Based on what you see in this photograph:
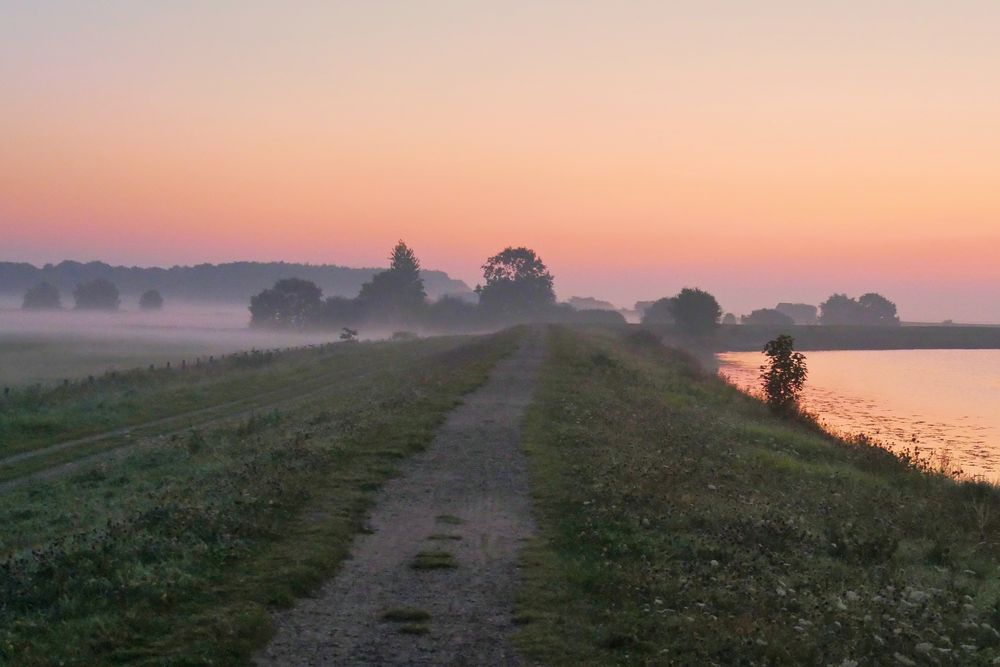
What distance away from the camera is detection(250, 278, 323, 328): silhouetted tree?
166 m

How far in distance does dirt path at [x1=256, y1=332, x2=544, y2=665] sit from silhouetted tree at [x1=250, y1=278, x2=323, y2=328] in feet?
498

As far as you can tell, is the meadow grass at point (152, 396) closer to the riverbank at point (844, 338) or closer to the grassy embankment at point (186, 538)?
the grassy embankment at point (186, 538)

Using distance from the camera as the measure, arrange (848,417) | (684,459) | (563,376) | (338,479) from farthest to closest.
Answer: (848,417), (563,376), (684,459), (338,479)

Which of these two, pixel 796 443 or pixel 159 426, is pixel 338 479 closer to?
pixel 796 443

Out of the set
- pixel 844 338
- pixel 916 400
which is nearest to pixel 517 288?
pixel 844 338

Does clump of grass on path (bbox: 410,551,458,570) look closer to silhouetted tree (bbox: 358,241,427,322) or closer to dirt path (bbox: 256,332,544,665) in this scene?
dirt path (bbox: 256,332,544,665)

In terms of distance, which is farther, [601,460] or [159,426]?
[159,426]

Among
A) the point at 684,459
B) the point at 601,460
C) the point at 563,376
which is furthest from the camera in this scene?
the point at 563,376

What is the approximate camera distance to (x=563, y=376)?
39.2 meters

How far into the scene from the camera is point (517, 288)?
635 ft

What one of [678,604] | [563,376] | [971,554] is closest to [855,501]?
[971,554]

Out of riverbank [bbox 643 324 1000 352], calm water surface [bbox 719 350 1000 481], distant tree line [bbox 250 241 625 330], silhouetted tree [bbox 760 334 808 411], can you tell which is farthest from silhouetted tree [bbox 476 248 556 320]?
silhouetted tree [bbox 760 334 808 411]

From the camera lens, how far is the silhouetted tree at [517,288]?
190m

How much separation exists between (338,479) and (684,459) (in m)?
7.86
